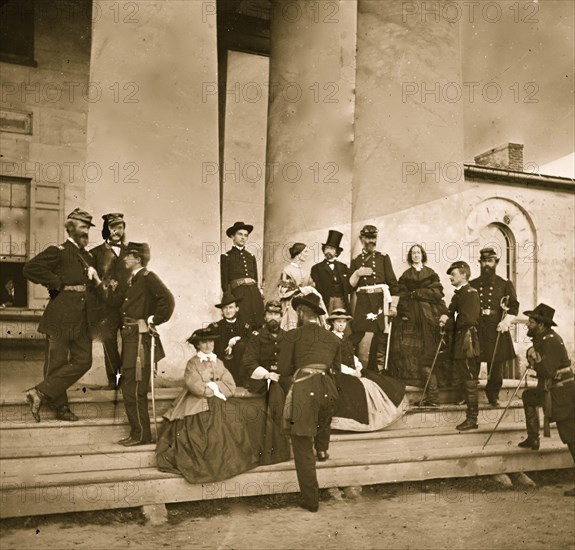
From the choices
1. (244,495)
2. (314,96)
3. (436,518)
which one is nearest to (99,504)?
(244,495)

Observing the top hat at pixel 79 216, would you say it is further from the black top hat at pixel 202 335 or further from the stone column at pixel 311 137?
the stone column at pixel 311 137

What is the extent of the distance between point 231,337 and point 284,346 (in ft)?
5.67

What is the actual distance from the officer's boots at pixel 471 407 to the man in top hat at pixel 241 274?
2.76 m

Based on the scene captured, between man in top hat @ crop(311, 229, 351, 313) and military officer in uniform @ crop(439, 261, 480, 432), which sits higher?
man in top hat @ crop(311, 229, 351, 313)

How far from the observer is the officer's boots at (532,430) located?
817cm

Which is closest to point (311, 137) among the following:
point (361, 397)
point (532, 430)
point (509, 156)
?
point (361, 397)

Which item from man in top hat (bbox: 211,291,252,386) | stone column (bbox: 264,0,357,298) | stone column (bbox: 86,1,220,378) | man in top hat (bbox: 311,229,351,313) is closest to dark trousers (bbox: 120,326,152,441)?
man in top hat (bbox: 211,291,252,386)

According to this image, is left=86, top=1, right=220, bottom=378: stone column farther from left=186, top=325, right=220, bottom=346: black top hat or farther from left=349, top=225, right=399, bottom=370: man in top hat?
left=349, top=225, right=399, bottom=370: man in top hat

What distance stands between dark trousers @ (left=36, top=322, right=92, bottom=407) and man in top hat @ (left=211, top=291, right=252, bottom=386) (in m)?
Answer: 1.74

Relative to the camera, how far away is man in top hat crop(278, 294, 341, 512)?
668 centimetres

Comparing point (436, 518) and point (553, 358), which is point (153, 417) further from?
point (553, 358)

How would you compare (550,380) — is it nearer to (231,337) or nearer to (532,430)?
(532,430)

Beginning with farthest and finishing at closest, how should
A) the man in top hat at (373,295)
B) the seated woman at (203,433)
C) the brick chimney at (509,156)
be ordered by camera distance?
the brick chimney at (509,156) < the man in top hat at (373,295) < the seated woman at (203,433)

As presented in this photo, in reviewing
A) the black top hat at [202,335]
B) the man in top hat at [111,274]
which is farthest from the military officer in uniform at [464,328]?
the man in top hat at [111,274]
